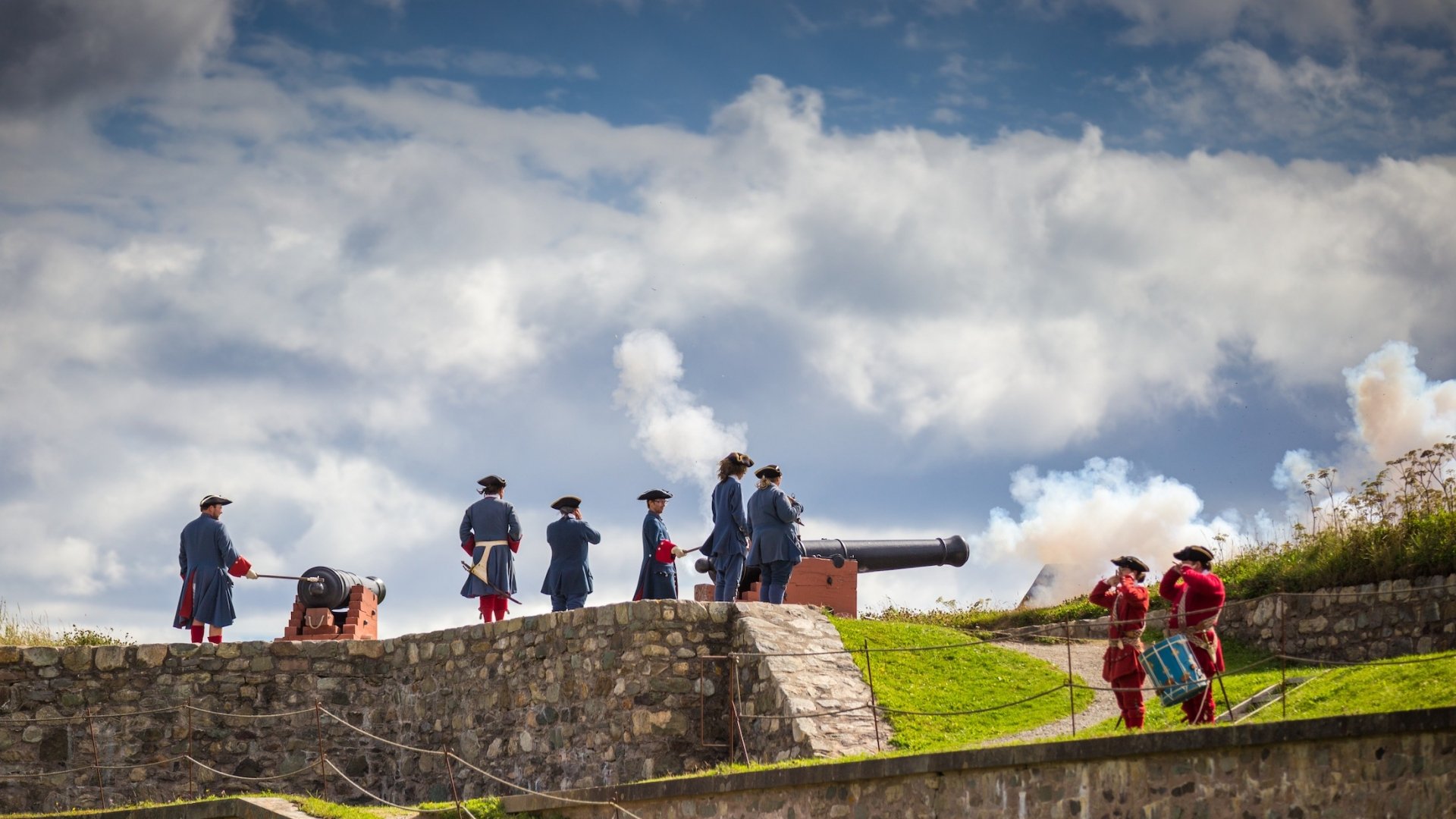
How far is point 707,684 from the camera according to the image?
15.5 meters

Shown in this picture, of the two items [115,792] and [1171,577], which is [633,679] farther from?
[115,792]

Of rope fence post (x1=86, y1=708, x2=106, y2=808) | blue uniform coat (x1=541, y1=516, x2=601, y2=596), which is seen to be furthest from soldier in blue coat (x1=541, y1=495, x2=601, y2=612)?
rope fence post (x1=86, y1=708, x2=106, y2=808)

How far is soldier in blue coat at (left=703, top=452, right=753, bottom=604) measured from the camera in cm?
1706

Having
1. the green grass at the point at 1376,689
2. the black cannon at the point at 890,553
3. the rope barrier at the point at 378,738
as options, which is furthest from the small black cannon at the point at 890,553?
the green grass at the point at 1376,689

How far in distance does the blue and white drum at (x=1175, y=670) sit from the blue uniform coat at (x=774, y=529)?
5.46 m

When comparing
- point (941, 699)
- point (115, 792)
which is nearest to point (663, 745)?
point (941, 699)

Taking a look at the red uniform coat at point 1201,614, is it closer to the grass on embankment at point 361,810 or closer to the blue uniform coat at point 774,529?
the blue uniform coat at point 774,529

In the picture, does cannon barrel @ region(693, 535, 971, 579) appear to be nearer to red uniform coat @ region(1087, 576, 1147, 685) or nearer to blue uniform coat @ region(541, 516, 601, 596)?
blue uniform coat @ region(541, 516, 601, 596)

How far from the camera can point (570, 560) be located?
17844mm

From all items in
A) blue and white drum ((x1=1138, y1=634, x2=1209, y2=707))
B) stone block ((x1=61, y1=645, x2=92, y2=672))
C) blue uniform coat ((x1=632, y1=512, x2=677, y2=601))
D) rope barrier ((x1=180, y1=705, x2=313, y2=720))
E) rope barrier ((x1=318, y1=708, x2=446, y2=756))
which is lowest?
rope barrier ((x1=318, y1=708, x2=446, y2=756))

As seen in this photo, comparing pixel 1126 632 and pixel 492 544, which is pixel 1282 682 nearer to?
pixel 1126 632

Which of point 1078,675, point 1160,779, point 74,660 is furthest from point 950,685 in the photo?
point 74,660

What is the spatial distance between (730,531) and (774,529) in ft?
1.82

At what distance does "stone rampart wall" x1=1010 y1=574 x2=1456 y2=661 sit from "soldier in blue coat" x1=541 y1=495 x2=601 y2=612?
453 cm
